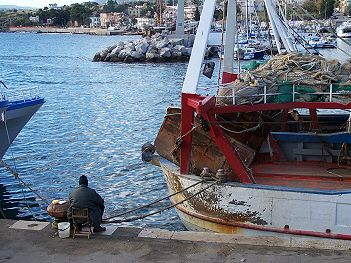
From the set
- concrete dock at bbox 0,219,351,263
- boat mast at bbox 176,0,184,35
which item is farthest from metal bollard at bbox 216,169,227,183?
boat mast at bbox 176,0,184,35

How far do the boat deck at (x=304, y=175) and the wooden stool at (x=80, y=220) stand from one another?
16.2 feet

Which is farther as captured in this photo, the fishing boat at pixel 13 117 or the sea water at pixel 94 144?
the fishing boat at pixel 13 117

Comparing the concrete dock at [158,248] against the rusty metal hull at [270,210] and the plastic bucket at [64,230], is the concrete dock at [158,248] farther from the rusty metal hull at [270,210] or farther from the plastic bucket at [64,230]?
the rusty metal hull at [270,210]

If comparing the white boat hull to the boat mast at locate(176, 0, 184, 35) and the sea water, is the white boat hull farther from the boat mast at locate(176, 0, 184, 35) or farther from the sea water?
the boat mast at locate(176, 0, 184, 35)

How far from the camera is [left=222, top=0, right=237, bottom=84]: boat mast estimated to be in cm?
1614

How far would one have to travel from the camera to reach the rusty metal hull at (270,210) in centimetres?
1222

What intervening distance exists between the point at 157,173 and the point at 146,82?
3863cm

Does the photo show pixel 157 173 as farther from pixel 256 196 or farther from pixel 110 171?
pixel 256 196

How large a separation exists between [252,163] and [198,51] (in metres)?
3.77

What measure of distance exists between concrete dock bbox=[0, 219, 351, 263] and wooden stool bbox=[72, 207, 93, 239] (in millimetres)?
140

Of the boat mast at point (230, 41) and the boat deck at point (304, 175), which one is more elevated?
the boat mast at point (230, 41)

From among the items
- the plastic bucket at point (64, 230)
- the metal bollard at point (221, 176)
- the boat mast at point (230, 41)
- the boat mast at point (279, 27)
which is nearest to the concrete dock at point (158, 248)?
the plastic bucket at point (64, 230)

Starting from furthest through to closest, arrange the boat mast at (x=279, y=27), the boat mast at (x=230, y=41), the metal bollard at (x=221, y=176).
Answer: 1. the boat mast at (x=279, y=27)
2. the boat mast at (x=230, y=41)
3. the metal bollard at (x=221, y=176)

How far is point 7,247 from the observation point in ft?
33.1
